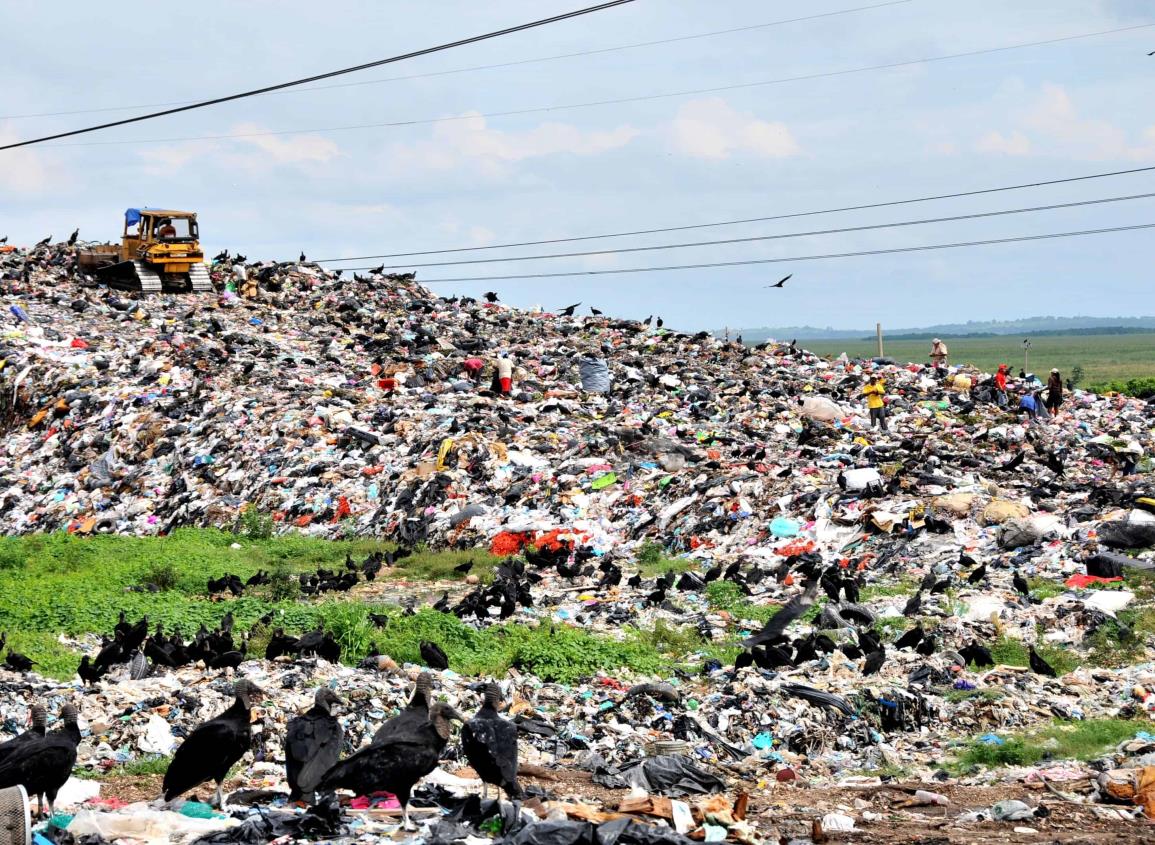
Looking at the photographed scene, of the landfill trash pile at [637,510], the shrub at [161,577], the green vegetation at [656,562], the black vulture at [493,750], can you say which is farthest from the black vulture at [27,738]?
the green vegetation at [656,562]

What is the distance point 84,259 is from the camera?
97.3 feet

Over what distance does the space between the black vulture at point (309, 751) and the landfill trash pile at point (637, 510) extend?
31 cm

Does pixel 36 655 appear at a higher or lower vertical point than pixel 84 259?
lower

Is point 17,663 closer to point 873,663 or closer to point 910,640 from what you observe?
point 873,663

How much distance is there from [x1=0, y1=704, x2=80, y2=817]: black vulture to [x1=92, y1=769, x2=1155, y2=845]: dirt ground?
0.73 m

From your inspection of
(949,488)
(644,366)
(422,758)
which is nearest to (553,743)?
(422,758)

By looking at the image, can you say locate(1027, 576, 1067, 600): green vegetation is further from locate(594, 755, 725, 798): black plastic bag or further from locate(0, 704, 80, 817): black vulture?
locate(0, 704, 80, 817): black vulture

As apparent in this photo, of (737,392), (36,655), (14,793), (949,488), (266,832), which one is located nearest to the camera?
(14,793)

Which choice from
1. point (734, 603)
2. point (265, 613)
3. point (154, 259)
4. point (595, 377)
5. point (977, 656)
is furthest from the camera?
point (154, 259)

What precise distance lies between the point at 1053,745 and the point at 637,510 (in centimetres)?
824

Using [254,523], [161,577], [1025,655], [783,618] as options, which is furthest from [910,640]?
[254,523]

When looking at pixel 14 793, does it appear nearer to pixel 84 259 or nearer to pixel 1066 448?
pixel 1066 448

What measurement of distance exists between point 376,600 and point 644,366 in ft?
38.7

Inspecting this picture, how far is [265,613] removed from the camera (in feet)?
35.7
